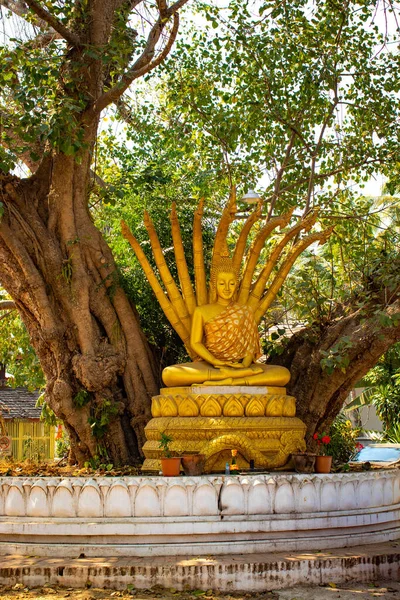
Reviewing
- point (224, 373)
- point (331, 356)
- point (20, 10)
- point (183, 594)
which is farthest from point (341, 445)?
point (20, 10)

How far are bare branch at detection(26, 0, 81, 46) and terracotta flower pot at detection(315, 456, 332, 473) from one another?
6.29 metres

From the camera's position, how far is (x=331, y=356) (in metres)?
9.77

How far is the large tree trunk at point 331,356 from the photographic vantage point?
32.7 feet

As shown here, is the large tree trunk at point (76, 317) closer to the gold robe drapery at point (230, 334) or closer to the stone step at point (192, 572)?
the gold robe drapery at point (230, 334)

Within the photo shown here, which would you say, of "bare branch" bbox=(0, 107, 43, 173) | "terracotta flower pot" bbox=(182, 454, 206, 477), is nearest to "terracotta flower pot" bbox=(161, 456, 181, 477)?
"terracotta flower pot" bbox=(182, 454, 206, 477)

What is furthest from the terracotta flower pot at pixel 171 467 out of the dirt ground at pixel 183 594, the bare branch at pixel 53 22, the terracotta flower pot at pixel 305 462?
the bare branch at pixel 53 22

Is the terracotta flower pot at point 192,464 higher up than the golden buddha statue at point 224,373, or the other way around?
the golden buddha statue at point 224,373

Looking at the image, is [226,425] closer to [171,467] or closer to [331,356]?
[171,467]

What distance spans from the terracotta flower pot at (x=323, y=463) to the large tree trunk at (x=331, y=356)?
1.52 meters

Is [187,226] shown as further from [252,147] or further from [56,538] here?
[56,538]

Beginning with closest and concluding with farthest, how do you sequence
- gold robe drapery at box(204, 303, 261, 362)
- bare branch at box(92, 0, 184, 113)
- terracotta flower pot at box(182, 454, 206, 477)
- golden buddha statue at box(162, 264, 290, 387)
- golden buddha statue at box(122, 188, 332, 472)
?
terracotta flower pot at box(182, 454, 206, 477) → golden buddha statue at box(122, 188, 332, 472) → golden buddha statue at box(162, 264, 290, 387) → gold robe drapery at box(204, 303, 261, 362) → bare branch at box(92, 0, 184, 113)

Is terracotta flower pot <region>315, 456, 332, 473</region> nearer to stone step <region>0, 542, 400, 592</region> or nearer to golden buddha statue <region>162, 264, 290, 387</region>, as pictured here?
golden buddha statue <region>162, 264, 290, 387</region>

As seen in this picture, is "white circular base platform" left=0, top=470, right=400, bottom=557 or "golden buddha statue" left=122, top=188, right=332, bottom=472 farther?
"golden buddha statue" left=122, top=188, right=332, bottom=472

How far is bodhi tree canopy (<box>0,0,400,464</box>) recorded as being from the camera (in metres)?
10.0
